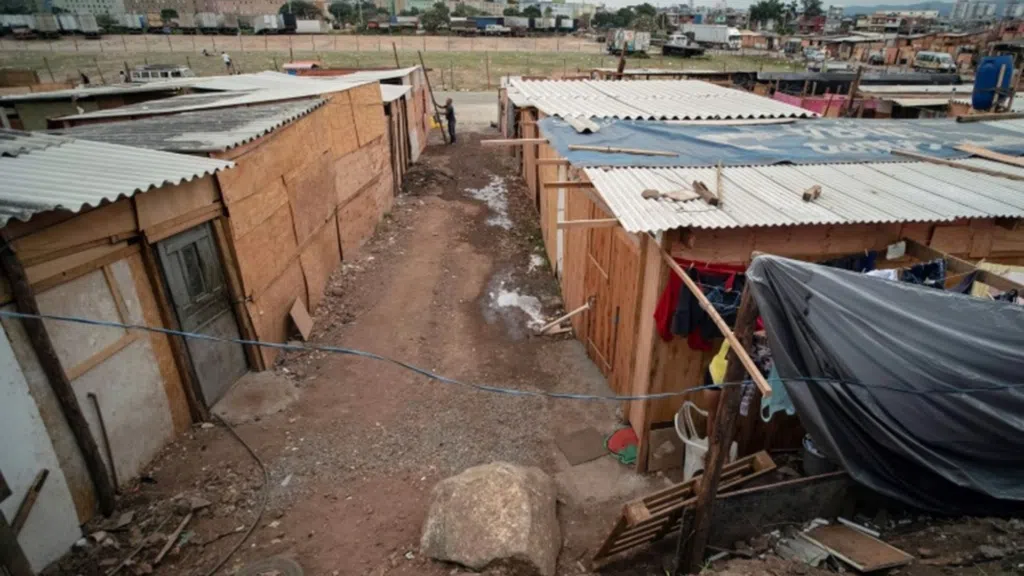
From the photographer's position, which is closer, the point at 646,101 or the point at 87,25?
the point at 646,101

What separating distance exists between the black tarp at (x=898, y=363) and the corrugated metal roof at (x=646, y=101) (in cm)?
634

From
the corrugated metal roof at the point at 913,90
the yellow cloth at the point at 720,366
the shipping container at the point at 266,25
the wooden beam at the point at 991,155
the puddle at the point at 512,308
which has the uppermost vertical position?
the shipping container at the point at 266,25

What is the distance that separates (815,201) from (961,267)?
1.39 meters

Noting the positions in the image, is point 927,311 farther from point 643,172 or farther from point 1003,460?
point 643,172

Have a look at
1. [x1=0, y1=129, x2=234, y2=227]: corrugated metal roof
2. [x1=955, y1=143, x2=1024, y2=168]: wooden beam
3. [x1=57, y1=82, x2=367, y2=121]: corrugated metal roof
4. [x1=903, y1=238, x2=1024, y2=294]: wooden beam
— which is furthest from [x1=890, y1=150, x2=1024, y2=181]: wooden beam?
[x1=57, y1=82, x2=367, y2=121]: corrugated metal roof

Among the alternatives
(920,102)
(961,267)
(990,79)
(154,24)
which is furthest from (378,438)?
(154,24)

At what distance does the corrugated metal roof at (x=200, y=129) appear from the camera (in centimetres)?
694

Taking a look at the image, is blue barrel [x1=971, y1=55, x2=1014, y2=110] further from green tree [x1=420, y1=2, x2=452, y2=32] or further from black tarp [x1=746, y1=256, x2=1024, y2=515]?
green tree [x1=420, y1=2, x2=452, y2=32]

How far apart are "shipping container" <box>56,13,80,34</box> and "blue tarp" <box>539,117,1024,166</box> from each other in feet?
264

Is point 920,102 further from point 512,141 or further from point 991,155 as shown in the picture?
point 512,141

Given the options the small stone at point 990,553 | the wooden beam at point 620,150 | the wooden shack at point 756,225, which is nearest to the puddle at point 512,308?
the wooden shack at point 756,225

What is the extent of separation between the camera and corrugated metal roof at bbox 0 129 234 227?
4.44 meters

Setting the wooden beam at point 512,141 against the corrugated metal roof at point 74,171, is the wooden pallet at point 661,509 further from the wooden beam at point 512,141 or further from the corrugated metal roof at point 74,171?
the corrugated metal roof at point 74,171

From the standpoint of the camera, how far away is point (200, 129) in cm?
798
